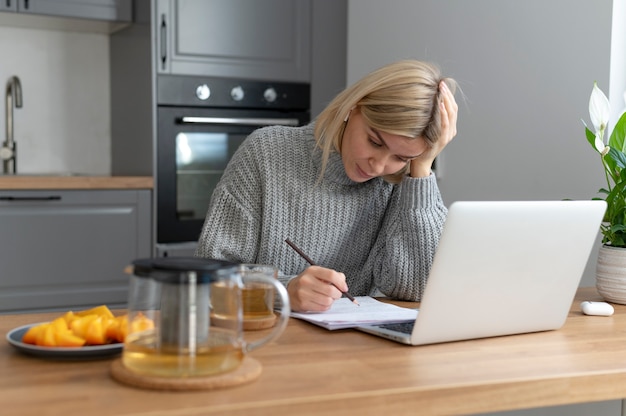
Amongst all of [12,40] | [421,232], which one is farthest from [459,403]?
[12,40]

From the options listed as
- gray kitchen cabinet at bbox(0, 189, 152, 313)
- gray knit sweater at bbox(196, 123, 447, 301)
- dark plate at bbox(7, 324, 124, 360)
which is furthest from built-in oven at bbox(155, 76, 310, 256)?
dark plate at bbox(7, 324, 124, 360)

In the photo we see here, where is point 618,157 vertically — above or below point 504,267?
above

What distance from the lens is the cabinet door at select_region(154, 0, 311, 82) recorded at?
331cm

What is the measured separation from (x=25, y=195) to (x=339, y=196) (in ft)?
4.99

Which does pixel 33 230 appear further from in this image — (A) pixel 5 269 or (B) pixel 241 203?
(B) pixel 241 203

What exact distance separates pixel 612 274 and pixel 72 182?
6.64 ft

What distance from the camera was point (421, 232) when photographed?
1.80 metres

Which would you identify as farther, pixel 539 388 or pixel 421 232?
pixel 421 232

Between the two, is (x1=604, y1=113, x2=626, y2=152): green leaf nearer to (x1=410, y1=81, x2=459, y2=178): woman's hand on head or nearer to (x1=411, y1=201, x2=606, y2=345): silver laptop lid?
(x1=410, y1=81, x2=459, y2=178): woman's hand on head

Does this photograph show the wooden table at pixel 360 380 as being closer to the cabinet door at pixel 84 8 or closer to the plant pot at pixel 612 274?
the plant pot at pixel 612 274

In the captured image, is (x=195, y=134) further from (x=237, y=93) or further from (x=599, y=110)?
(x=599, y=110)

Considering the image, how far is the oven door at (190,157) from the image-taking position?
3301 mm

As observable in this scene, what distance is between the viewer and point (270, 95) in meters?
3.52

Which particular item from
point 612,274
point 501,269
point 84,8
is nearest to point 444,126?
point 612,274
